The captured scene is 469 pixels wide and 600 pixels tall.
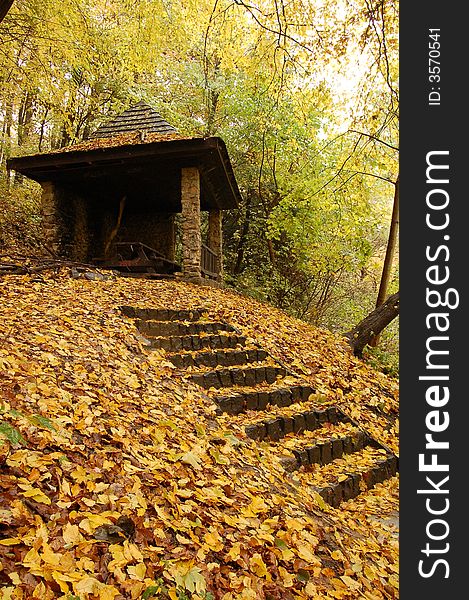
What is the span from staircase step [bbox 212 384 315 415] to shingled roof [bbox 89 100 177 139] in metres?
7.69

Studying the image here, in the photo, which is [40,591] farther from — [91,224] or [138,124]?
[91,224]

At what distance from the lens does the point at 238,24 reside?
7062 millimetres

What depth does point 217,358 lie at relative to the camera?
5832 millimetres

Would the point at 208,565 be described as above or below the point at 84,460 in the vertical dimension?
below

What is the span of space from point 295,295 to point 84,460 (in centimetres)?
1214

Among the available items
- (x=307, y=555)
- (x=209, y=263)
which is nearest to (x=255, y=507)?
(x=307, y=555)

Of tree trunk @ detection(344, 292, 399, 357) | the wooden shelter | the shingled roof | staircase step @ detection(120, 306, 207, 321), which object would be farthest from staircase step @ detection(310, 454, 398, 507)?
the shingled roof

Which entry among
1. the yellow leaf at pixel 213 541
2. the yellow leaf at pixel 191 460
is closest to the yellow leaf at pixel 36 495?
the yellow leaf at pixel 213 541

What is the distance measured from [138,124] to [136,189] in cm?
172

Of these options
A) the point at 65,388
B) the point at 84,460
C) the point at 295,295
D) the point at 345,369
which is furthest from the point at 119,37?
the point at 84,460

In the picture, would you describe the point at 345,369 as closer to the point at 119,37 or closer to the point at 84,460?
the point at 84,460

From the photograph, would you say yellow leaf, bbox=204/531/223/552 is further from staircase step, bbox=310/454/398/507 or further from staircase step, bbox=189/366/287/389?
staircase step, bbox=189/366/287/389

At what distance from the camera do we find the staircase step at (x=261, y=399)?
4.82m

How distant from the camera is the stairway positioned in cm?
438
